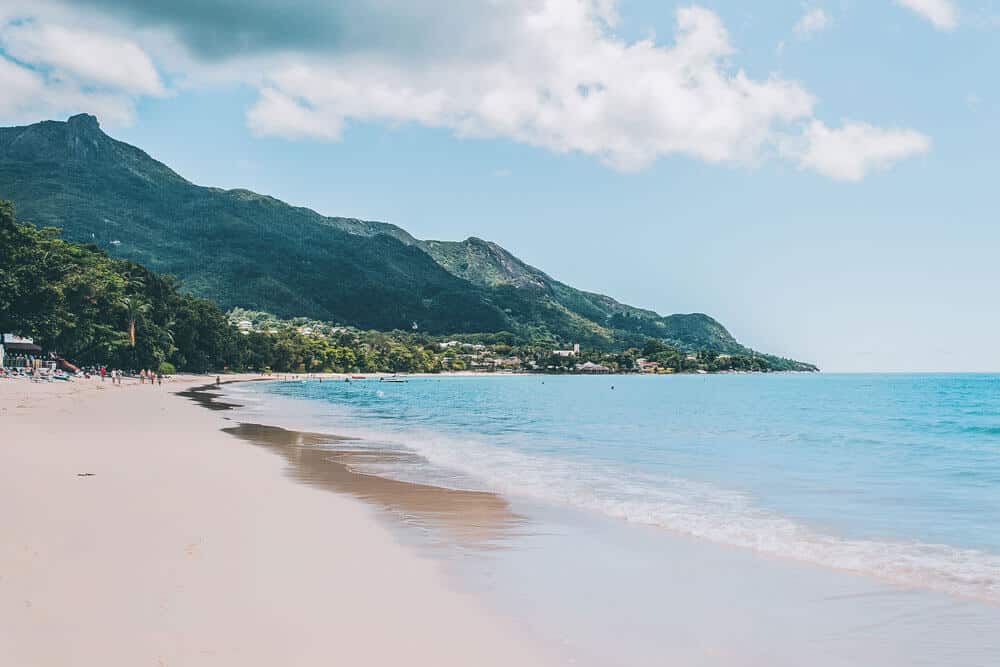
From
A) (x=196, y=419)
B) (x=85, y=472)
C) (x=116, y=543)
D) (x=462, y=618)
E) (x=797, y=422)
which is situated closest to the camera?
(x=462, y=618)

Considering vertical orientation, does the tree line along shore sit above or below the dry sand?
above

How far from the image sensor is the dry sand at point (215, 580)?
5.52m

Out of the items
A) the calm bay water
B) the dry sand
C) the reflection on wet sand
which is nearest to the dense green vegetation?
the calm bay water

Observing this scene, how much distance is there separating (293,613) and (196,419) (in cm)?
2869

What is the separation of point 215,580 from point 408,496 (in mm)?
6841

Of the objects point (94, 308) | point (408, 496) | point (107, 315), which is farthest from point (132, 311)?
point (408, 496)

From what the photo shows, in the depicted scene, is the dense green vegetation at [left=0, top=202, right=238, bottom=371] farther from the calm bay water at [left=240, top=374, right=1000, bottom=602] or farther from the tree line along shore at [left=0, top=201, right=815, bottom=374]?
the calm bay water at [left=240, top=374, right=1000, bottom=602]

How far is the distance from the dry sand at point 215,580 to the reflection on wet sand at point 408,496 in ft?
0.72

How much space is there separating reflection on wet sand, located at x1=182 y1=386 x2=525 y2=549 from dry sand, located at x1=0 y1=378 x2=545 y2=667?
22 centimetres

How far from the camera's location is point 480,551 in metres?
9.55

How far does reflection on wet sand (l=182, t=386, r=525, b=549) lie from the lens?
36.1 feet

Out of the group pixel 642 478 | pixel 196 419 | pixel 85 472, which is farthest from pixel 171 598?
pixel 196 419

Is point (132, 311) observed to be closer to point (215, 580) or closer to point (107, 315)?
point (107, 315)

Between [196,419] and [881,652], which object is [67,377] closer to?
[196,419]
